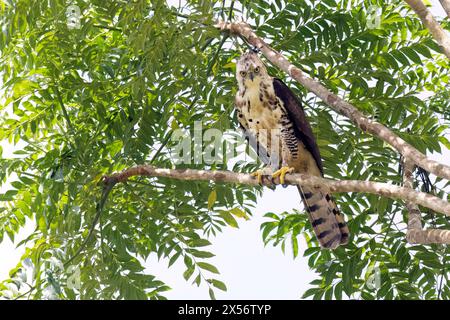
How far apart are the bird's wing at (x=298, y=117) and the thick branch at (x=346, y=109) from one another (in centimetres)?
38

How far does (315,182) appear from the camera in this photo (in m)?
4.52

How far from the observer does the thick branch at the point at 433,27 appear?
4378 millimetres

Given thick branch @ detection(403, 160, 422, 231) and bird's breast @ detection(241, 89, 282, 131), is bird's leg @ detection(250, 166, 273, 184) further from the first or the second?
thick branch @ detection(403, 160, 422, 231)

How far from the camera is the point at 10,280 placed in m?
4.77

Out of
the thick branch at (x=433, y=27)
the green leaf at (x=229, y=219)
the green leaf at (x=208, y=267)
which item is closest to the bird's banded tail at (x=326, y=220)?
the green leaf at (x=229, y=219)

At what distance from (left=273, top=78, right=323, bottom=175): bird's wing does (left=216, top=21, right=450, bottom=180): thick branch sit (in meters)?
0.38

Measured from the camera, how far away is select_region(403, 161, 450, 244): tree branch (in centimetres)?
423

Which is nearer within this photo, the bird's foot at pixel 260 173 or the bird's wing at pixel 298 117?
the bird's foot at pixel 260 173

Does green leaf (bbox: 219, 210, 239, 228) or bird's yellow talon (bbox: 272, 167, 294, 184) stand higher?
bird's yellow talon (bbox: 272, 167, 294, 184)

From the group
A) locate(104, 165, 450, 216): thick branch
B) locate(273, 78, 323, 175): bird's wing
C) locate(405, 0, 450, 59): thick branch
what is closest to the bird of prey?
locate(273, 78, 323, 175): bird's wing

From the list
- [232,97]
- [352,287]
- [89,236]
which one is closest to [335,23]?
[232,97]

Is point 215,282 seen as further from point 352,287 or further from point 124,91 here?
point 124,91

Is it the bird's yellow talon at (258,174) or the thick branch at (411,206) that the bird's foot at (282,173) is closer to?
the bird's yellow talon at (258,174)

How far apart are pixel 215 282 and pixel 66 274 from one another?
1023mm
